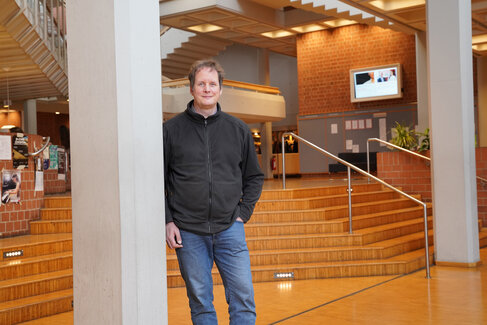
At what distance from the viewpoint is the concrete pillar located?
56.5 feet

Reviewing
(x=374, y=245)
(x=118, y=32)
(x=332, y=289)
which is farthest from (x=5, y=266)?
(x=374, y=245)

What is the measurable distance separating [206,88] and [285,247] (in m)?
4.47

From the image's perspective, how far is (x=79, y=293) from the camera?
8.57 ft

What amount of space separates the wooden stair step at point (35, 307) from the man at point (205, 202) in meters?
2.42

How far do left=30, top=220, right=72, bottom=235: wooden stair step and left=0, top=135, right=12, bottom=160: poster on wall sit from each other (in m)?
0.85

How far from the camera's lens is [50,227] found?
7.08 m

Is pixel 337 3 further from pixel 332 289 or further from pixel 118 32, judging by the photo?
pixel 118 32

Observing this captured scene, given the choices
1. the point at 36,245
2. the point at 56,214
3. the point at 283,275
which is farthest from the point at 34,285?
the point at 283,275

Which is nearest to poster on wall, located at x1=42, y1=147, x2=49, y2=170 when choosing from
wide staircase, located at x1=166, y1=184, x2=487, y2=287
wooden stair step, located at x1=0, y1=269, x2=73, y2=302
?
wide staircase, located at x1=166, y1=184, x2=487, y2=287

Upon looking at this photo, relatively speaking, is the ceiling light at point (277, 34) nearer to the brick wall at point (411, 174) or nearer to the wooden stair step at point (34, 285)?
the brick wall at point (411, 174)

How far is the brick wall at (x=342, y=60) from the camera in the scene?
1459 centimetres

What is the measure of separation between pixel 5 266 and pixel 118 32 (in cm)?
352

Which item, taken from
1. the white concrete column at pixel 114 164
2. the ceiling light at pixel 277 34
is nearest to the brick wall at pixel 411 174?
the ceiling light at pixel 277 34

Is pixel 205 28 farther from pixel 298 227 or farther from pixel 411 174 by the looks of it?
pixel 298 227
